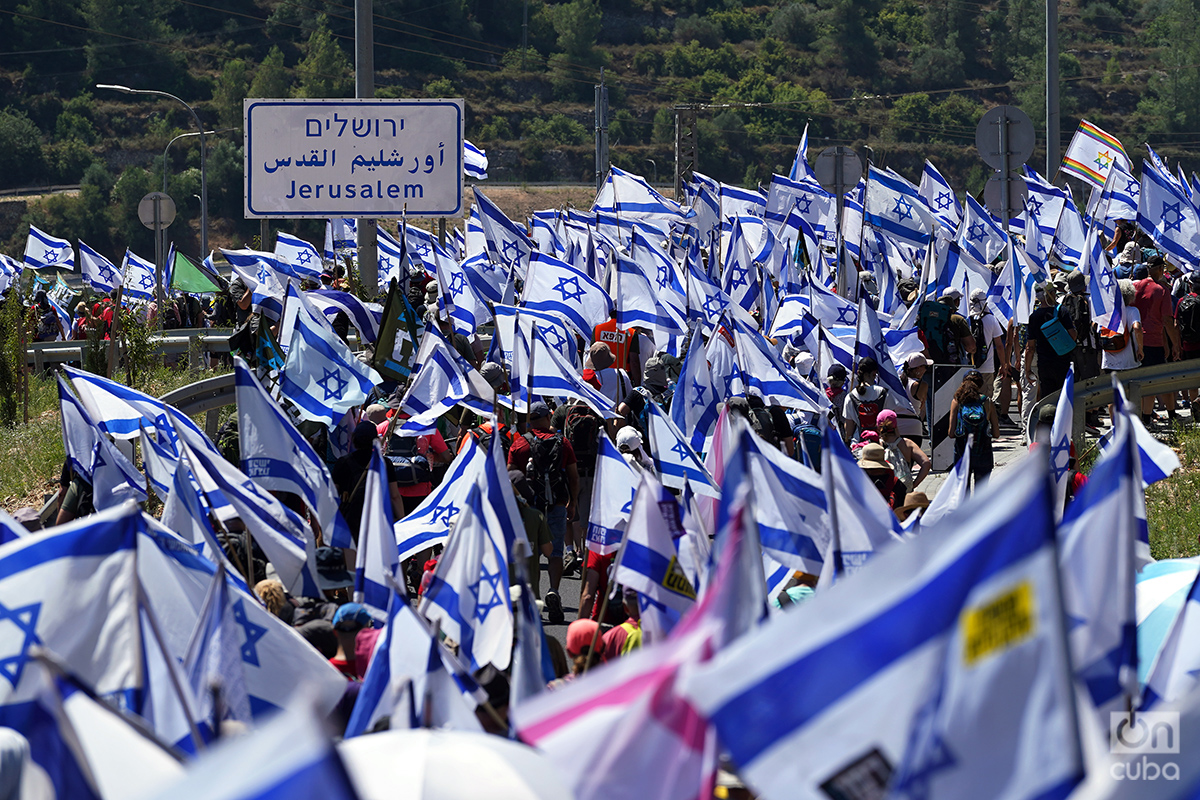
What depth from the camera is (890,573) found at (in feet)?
10.7

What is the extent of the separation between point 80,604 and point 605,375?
7884 millimetres

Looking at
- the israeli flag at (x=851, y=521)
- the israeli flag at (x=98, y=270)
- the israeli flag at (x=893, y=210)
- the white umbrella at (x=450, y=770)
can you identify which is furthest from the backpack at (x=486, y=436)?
the israeli flag at (x=98, y=270)

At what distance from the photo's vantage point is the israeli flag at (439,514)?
8539 millimetres

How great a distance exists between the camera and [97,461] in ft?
29.4

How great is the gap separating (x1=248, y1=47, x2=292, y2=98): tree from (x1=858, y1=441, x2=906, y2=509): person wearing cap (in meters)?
75.8

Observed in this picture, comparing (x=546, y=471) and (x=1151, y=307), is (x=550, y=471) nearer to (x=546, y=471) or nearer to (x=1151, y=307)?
(x=546, y=471)

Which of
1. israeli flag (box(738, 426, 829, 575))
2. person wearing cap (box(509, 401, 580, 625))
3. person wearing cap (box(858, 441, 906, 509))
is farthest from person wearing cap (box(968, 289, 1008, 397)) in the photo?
israeli flag (box(738, 426, 829, 575))

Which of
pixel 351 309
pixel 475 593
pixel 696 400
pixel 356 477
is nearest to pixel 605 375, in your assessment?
pixel 696 400

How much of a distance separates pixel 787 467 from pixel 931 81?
9956cm

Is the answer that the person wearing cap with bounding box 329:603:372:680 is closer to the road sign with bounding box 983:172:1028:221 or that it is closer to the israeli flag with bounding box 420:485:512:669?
the israeli flag with bounding box 420:485:512:669

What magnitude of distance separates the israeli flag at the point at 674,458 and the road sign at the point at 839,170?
10.7 metres

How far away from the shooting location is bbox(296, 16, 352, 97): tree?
8719 cm

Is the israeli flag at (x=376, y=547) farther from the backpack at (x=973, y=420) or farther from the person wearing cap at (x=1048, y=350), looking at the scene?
the person wearing cap at (x=1048, y=350)

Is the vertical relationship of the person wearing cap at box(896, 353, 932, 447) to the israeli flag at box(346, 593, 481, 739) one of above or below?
above
